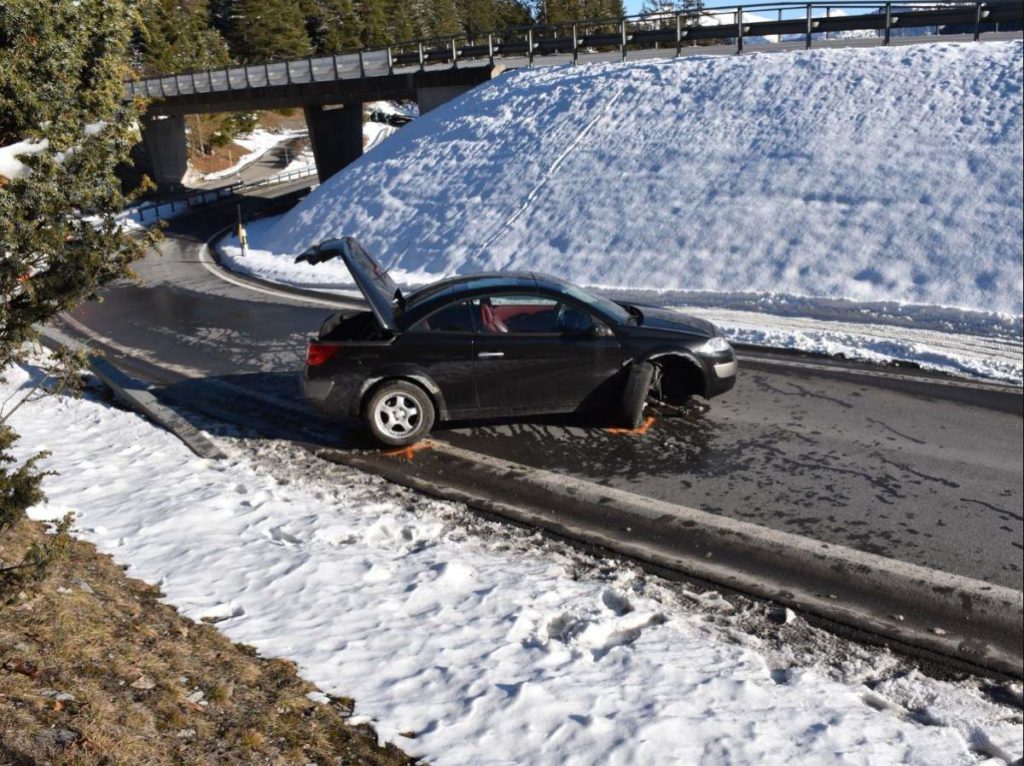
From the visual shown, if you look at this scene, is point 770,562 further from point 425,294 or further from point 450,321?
point 425,294

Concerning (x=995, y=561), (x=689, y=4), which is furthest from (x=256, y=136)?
(x=995, y=561)

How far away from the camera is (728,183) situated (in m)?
19.7

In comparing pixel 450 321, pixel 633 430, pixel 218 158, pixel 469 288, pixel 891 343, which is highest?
pixel 469 288

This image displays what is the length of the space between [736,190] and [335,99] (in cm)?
2200

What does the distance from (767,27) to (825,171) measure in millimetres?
10082

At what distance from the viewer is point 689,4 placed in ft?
257

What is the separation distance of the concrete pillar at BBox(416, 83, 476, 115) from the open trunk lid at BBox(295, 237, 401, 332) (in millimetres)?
23559

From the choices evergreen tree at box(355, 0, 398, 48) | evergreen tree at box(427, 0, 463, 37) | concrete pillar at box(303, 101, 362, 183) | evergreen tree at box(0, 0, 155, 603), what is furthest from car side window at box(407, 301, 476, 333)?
evergreen tree at box(427, 0, 463, 37)

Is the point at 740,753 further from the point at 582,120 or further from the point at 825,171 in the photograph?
the point at 582,120

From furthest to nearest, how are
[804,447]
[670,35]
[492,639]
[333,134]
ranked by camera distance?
[333,134] < [670,35] < [804,447] < [492,639]

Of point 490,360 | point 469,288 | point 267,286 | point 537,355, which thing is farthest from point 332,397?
point 267,286

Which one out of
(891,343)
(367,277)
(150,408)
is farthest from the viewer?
(891,343)

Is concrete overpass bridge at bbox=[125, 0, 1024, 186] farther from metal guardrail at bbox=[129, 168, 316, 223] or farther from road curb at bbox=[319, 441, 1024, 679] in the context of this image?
road curb at bbox=[319, 441, 1024, 679]

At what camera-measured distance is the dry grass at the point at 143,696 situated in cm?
385
